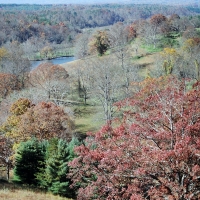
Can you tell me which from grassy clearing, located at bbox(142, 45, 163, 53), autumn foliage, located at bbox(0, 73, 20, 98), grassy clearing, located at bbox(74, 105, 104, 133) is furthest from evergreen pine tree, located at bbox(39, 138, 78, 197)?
grassy clearing, located at bbox(142, 45, 163, 53)

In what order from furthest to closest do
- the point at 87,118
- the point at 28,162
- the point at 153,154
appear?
the point at 87,118 < the point at 28,162 < the point at 153,154

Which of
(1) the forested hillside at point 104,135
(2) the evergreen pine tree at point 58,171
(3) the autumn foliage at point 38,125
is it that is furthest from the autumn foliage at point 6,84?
(2) the evergreen pine tree at point 58,171

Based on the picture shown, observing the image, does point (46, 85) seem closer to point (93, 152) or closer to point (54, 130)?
point (54, 130)

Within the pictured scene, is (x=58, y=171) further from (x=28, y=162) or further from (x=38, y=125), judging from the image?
(x=38, y=125)

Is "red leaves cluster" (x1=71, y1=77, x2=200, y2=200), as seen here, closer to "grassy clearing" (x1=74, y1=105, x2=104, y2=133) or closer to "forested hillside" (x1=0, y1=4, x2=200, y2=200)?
"forested hillside" (x1=0, y1=4, x2=200, y2=200)

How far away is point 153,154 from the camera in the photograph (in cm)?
947

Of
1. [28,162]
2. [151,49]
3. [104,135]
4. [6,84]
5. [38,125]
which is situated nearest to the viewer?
[104,135]

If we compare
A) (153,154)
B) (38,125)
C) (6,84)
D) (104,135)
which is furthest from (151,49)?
(153,154)

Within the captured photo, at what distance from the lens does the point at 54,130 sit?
2600 centimetres

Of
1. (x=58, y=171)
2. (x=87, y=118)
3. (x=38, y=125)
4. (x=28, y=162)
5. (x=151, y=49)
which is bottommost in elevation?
(x=87, y=118)

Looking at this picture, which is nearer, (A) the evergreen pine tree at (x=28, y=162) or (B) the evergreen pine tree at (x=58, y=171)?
(B) the evergreen pine tree at (x=58, y=171)

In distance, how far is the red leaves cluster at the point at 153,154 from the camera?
9570mm

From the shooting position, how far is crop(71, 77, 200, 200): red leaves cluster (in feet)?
31.4

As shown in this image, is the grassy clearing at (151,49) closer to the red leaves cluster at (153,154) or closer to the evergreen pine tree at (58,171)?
the evergreen pine tree at (58,171)
